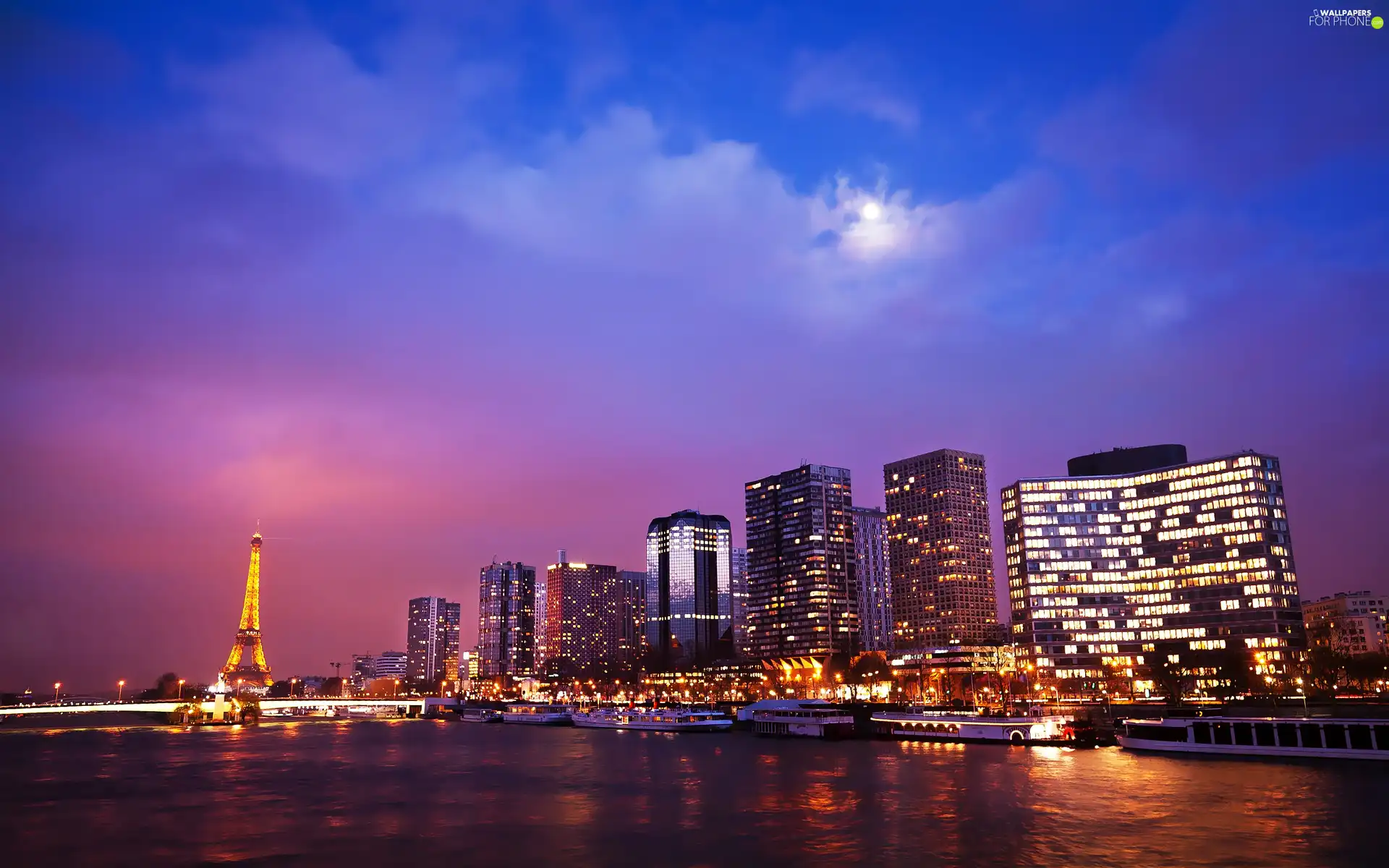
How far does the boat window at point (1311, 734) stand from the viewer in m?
101

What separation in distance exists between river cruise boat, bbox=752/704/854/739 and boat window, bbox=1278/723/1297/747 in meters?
82.7

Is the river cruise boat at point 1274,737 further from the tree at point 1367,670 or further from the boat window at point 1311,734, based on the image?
the tree at point 1367,670

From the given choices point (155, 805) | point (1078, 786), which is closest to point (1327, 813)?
point (1078, 786)

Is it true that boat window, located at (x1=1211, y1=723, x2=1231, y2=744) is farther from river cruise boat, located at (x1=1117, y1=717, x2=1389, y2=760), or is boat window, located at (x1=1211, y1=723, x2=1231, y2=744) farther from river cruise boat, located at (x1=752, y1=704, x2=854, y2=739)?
river cruise boat, located at (x1=752, y1=704, x2=854, y2=739)

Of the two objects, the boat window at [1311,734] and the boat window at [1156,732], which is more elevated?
the boat window at [1311,734]

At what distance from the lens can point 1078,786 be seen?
280 feet

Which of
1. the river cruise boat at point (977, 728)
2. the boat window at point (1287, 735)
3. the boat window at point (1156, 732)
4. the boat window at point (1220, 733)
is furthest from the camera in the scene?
the river cruise boat at point (977, 728)

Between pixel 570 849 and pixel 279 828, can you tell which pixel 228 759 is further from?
pixel 570 849

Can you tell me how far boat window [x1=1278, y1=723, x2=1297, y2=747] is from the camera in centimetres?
10238

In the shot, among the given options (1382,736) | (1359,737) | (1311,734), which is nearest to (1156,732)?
(1311,734)

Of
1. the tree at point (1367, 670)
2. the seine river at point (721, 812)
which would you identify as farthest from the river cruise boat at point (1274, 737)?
the tree at point (1367, 670)

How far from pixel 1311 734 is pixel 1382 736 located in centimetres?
657

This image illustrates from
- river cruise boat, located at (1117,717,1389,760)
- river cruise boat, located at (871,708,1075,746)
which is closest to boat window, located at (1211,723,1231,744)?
river cruise boat, located at (1117,717,1389,760)

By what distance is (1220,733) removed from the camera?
10812cm
